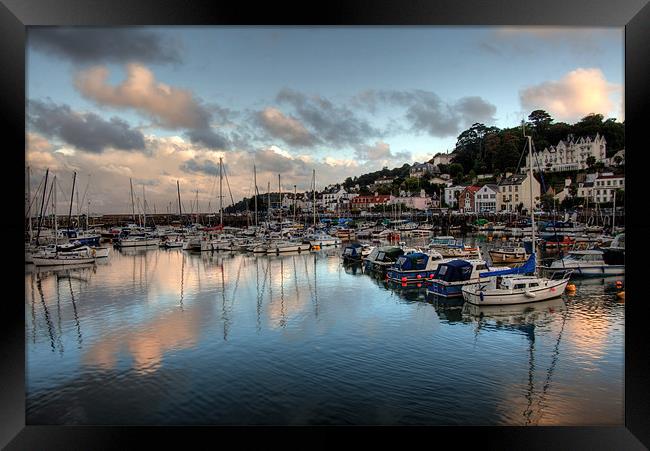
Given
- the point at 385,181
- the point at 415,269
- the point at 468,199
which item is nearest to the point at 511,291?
the point at 415,269

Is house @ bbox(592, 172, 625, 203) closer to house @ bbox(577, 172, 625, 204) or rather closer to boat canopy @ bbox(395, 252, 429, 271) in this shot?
house @ bbox(577, 172, 625, 204)

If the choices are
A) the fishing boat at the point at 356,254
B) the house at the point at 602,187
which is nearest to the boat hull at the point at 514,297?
the fishing boat at the point at 356,254

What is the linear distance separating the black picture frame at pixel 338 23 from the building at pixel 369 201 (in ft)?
158

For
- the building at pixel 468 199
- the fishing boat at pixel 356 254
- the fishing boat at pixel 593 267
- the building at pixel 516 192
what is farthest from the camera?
the building at pixel 468 199

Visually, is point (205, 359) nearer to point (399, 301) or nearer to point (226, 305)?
point (226, 305)

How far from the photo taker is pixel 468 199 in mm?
43750

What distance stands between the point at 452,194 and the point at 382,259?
35.0m

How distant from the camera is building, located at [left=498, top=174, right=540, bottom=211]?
128 feet

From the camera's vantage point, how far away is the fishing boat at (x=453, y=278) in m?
10.4

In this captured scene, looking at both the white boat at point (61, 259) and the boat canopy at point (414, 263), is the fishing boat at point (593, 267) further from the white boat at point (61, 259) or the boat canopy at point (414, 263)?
the white boat at point (61, 259)

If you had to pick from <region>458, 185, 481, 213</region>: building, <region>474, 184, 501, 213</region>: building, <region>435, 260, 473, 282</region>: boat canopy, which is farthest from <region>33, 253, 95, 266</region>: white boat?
<region>458, 185, 481, 213</region>: building

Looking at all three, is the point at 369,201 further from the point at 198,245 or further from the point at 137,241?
the point at 198,245

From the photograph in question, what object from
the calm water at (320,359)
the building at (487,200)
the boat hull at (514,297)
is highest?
the building at (487,200)
